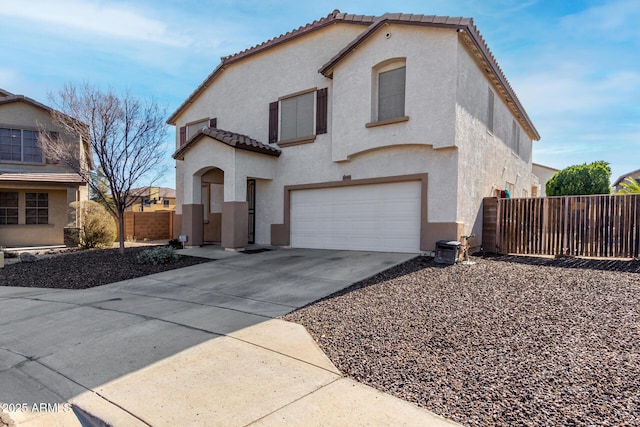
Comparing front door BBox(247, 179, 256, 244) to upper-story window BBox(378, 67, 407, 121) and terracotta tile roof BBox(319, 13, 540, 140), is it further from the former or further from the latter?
upper-story window BBox(378, 67, 407, 121)

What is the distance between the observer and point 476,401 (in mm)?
2961

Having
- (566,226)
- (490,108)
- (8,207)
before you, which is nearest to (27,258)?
(8,207)

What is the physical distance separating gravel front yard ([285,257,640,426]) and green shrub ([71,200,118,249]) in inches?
524

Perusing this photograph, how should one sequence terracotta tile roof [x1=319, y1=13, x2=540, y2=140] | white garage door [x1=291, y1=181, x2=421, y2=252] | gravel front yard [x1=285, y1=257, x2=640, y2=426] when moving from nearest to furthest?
gravel front yard [x1=285, y1=257, x2=640, y2=426]
terracotta tile roof [x1=319, y1=13, x2=540, y2=140]
white garage door [x1=291, y1=181, x2=421, y2=252]

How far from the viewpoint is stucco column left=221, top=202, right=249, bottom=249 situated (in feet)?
40.0

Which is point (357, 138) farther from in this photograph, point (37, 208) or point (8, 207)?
point (8, 207)

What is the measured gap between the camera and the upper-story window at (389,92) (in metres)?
10.5

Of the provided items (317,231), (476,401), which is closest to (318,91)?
(317,231)

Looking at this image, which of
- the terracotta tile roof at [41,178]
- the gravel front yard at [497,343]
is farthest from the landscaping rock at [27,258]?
the gravel front yard at [497,343]

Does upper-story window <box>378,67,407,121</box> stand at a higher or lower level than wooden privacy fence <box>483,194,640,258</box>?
higher

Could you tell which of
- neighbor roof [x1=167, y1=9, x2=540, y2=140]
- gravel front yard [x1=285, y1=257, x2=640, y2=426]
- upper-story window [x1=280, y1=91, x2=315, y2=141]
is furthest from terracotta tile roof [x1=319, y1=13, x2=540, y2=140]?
gravel front yard [x1=285, y1=257, x2=640, y2=426]

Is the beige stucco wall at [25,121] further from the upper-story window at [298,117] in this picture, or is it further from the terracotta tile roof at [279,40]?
the upper-story window at [298,117]

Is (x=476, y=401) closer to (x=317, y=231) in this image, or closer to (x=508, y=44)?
(x=317, y=231)

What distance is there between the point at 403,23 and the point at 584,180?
16674mm
